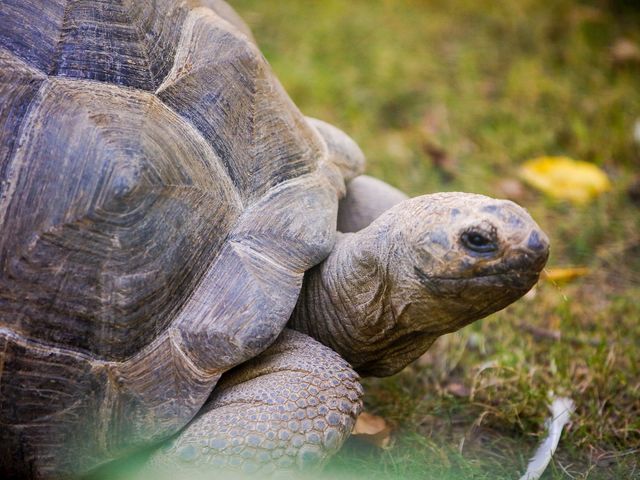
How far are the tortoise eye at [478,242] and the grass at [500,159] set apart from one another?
0.60 meters

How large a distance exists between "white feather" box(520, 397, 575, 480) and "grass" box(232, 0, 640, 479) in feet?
0.13

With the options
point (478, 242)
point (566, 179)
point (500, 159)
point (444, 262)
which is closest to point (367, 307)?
point (444, 262)

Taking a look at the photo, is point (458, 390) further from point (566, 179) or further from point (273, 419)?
A: point (566, 179)

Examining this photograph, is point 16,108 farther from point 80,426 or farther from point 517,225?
point 517,225

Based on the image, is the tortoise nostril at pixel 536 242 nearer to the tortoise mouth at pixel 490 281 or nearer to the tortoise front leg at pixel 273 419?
the tortoise mouth at pixel 490 281

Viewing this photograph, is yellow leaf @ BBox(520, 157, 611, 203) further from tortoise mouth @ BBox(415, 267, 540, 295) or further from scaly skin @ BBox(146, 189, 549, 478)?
tortoise mouth @ BBox(415, 267, 540, 295)

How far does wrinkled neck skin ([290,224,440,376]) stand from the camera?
7.48ft

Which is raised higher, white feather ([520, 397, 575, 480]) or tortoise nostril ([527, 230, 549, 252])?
tortoise nostril ([527, 230, 549, 252])

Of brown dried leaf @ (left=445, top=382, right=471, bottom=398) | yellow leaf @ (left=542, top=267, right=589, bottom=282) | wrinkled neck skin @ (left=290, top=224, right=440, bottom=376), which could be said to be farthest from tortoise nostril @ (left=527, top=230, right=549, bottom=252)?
yellow leaf @ (left=542, top=267, right=589, bottom=282)

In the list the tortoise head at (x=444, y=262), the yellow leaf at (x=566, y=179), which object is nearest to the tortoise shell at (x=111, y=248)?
the tortoise head at (x=444, y=262)

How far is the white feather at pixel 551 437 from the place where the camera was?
2.48 metres

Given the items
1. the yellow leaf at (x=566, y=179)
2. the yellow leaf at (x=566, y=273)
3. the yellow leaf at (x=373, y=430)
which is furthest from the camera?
the yellow leaf at (x=566, y=179)

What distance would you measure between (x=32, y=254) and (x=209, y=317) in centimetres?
51

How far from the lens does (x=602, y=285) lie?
3.67 m
